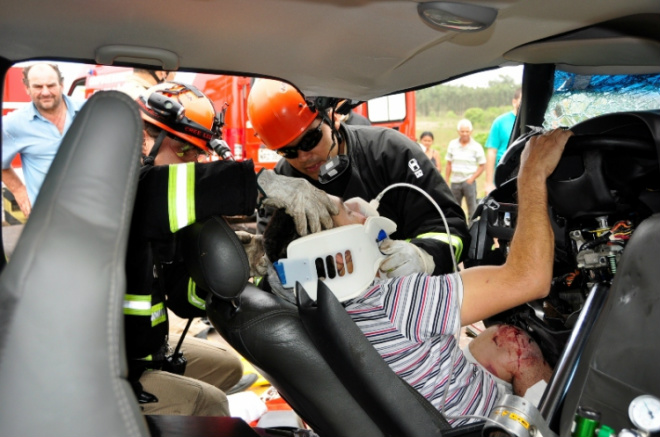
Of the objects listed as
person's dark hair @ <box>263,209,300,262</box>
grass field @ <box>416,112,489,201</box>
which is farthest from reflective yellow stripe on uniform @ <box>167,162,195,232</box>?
grass field @ <box>416,112,489,201</box>

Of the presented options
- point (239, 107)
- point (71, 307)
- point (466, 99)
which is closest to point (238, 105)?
point (239, 107)

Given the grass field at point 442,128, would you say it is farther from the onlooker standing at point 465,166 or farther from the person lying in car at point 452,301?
the person lying in car at point 452,301

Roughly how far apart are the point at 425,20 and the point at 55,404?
46.2 inches

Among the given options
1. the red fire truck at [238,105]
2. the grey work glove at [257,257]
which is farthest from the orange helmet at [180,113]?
the red fire truck at [238,105]

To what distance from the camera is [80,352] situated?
30.4 inches

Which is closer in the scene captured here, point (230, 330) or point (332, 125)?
point (230, 330)

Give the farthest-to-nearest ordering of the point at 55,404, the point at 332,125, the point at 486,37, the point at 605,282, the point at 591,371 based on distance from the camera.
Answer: the point at 332,125
the point at 486,37
the point at 605,282
the point at 591,371
the point at 55,404

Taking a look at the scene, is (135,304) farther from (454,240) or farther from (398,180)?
(398,180)

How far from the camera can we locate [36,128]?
2.95m

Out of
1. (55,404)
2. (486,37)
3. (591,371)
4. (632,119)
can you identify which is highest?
(486,37)

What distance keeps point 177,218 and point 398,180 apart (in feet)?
5.62

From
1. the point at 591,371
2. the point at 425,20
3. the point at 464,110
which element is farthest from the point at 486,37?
the point at 464,110

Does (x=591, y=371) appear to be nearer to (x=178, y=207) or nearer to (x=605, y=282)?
(x=605, y=282)

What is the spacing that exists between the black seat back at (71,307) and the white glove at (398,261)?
1.13 metres
